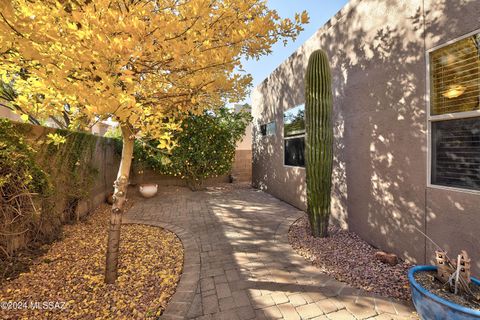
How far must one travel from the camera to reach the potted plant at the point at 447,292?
1662 millimetres

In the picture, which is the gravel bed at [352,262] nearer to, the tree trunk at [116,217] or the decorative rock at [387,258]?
the decorative rock at [387,258]

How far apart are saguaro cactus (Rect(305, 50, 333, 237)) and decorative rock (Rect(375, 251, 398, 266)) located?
924 millimetres

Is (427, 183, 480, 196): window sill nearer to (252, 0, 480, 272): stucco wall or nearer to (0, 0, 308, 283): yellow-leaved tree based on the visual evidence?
(252, 0, 480, 272): stucco wall

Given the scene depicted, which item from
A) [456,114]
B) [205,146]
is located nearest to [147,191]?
[205,146]

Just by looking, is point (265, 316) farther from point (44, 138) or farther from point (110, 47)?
point (44, 138)

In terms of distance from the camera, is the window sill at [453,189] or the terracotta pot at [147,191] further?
the terracotta pot at [147,191]

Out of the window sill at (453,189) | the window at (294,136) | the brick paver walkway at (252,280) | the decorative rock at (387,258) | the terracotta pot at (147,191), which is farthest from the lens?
the terracotta pot at (147,191)

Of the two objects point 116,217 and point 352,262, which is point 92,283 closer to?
point 116,217

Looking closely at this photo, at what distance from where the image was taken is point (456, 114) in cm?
253

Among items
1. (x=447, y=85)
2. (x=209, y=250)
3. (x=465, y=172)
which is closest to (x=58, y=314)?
(x=209, y=250)

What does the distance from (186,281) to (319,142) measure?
294 cm

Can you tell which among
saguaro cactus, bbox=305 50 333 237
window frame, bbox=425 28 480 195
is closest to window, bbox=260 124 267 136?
saguaro cactus, bbox=305 50 333 237

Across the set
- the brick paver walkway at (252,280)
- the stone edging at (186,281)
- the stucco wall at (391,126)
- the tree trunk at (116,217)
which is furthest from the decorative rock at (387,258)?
the tree trunk at (116,217)

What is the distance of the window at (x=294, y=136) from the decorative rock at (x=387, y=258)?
2907 millimetres
